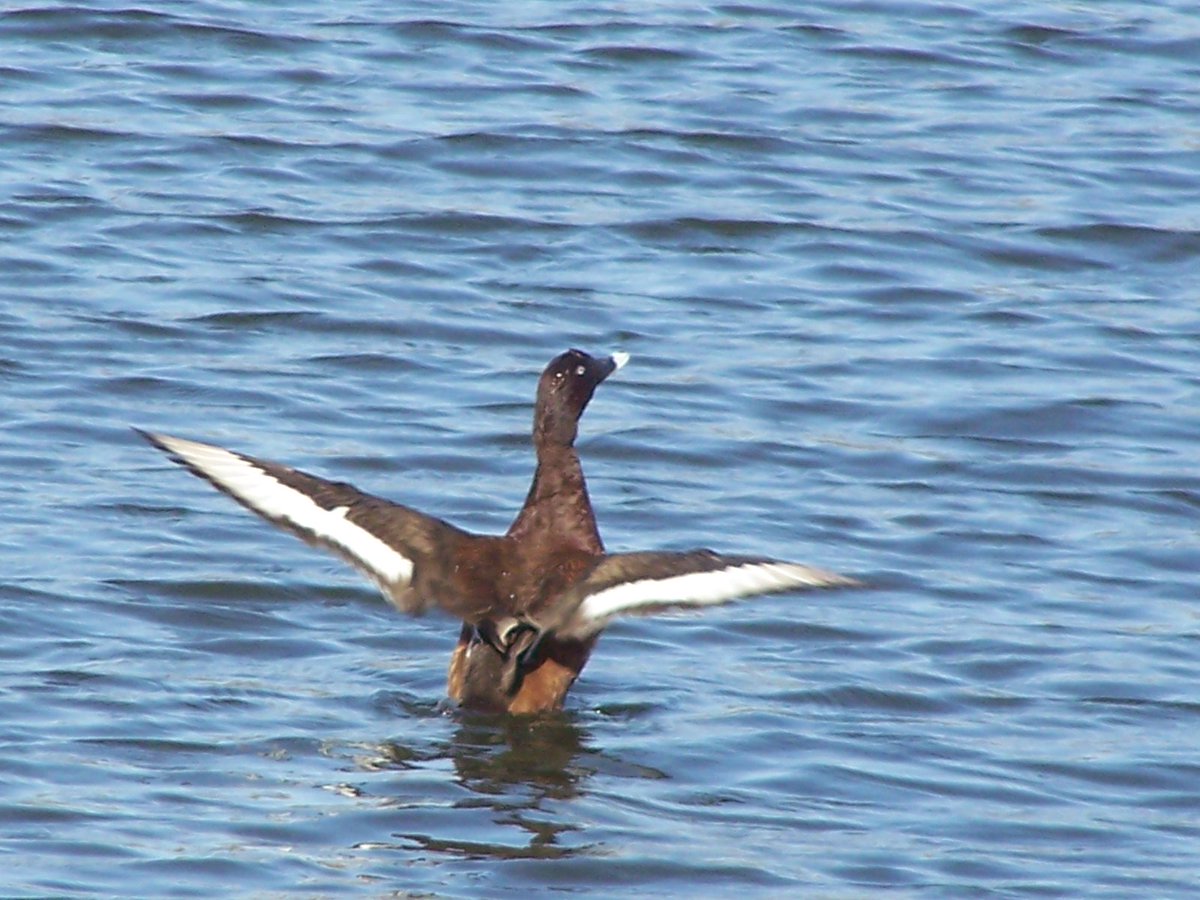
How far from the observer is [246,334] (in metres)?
12.1

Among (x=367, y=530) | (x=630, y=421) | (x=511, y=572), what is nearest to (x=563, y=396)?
(x=511, y=572)

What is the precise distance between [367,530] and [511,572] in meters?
0.48

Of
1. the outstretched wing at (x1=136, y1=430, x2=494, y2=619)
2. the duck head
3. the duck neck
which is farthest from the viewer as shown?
the duck head

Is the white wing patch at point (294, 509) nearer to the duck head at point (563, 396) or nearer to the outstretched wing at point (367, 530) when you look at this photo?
the outstretched wing at point (367, 530)

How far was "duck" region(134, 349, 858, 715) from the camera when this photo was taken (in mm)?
7555

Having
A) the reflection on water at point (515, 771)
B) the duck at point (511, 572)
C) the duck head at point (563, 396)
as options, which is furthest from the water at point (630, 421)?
the duck head at point (563, 396)

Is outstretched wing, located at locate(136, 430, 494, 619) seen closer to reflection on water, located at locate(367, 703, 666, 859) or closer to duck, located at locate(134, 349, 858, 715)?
duck, located at locate(134, 349, 858, 715)

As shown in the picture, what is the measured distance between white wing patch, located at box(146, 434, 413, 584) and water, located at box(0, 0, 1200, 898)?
0.55 m

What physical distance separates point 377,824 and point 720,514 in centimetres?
348

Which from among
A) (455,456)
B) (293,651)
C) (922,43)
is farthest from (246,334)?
(922,43)

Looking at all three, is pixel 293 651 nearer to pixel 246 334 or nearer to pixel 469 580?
pixel 469 580

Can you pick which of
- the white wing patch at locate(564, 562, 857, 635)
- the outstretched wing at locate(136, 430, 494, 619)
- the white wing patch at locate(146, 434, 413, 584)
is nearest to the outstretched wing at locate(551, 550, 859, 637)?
the white wing patch at locate(564, 562, 857, 635)

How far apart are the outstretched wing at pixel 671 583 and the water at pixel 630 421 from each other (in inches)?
21.6

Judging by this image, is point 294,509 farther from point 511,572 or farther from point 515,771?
point 515,771
